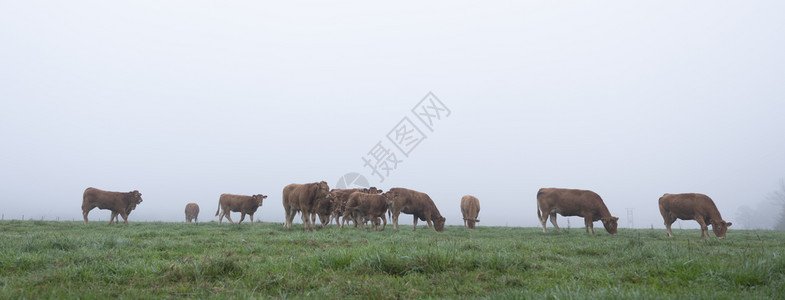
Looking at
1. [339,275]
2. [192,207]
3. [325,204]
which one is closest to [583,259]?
[339,275]

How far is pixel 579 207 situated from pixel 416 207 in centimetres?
719

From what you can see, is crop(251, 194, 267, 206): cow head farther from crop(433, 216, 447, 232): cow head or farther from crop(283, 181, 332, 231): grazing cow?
crop(433, 216, 447, 232): cow head

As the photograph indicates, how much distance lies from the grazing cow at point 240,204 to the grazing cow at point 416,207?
9447 mm

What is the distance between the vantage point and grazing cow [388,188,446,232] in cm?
1795

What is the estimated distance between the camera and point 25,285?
13.6ft

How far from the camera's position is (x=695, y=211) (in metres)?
15.5

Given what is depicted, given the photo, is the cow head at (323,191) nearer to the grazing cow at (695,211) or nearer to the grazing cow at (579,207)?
the grazing cow at (579,207)

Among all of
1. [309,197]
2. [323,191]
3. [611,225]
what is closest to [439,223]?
[323,191]

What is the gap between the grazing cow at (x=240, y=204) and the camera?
2277cm

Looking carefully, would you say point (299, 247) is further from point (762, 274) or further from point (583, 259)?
point (762, 274)

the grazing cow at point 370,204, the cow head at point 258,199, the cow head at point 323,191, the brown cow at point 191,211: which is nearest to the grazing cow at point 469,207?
the grazing cow at point 370,204

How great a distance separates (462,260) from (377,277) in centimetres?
133

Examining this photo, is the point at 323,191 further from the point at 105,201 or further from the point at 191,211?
the point at 191,211

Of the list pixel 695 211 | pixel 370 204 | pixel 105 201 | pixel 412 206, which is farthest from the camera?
pixel 105 201
